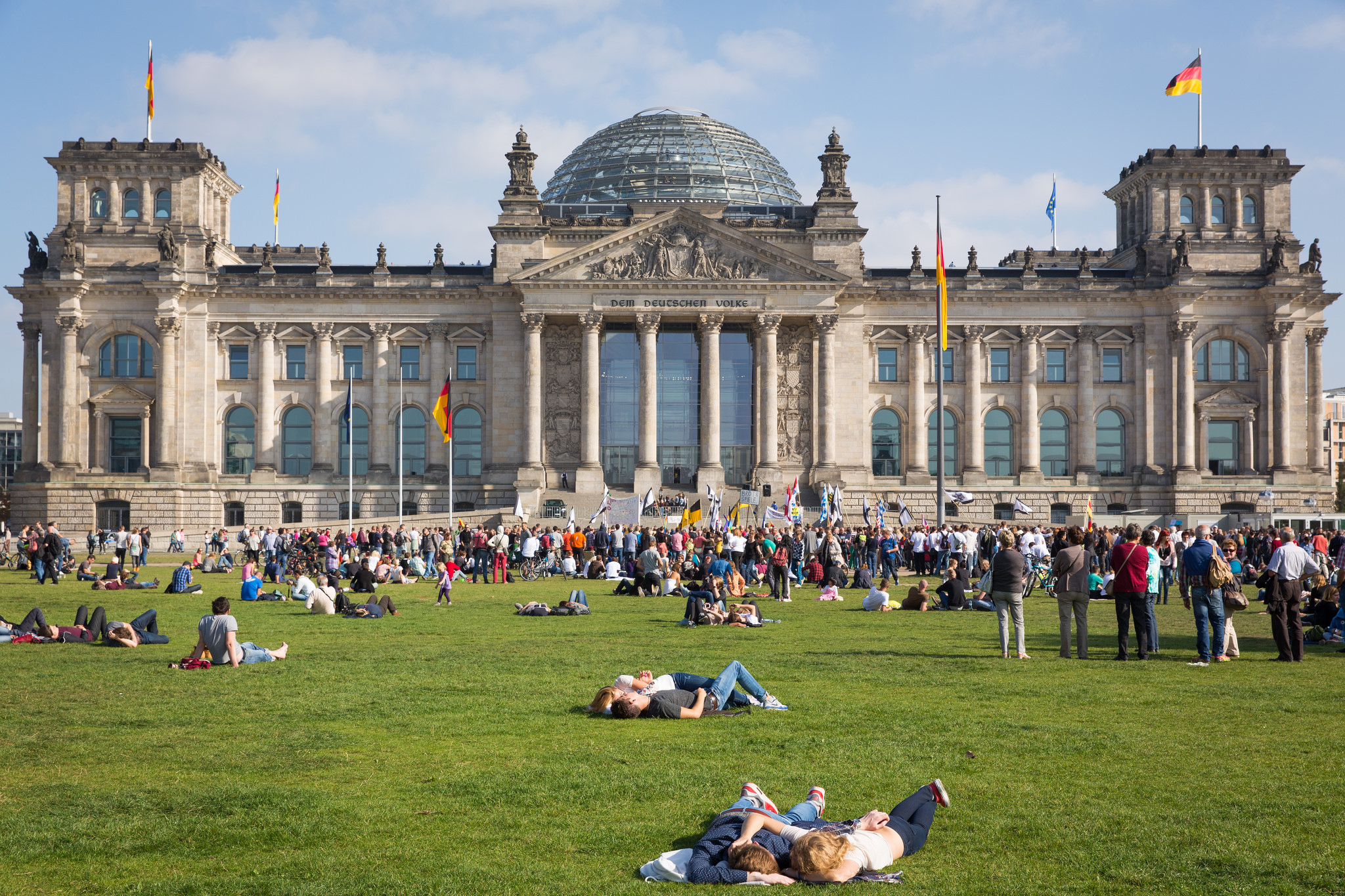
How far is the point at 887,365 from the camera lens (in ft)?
252

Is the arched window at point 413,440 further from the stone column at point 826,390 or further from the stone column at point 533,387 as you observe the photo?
the stone column at point 826,390

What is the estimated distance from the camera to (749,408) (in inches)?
2980

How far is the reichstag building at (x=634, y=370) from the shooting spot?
7362 centimetres

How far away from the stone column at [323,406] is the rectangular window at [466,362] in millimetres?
8063

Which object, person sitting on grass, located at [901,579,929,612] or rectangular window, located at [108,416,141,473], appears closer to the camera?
person sitting on grass, located at [901,579,929,612]

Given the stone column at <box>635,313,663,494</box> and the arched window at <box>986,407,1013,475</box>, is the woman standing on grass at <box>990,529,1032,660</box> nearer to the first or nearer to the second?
the stone column at <box>635,313,663,494</box>

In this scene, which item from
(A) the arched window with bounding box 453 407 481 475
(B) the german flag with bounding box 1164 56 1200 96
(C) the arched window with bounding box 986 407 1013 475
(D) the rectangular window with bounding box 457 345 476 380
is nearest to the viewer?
(B) the german flag with bounding box 1164 56 1200 96

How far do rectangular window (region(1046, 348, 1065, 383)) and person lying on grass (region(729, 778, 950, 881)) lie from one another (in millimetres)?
70940

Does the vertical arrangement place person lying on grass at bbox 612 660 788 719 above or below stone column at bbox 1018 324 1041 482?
below

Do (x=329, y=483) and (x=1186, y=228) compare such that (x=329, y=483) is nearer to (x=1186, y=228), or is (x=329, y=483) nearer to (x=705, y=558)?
(x=705, y=558)

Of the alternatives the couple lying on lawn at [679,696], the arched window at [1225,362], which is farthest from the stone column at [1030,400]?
the couple lying on lawn at [679,696]

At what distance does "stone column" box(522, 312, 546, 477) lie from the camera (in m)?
72.1

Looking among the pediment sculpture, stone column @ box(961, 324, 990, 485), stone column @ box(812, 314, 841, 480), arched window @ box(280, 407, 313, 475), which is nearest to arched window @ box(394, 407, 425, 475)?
arched window @ box(280, 407, 313, 475)

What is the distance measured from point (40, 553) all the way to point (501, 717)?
3273cm
